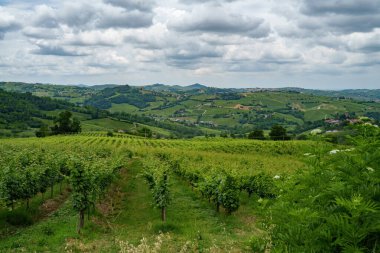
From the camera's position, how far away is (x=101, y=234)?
21.4m

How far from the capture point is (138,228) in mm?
23297

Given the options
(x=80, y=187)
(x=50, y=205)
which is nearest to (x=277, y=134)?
(x=50, y=205)

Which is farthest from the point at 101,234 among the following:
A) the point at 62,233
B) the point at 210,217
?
the point at 210,217

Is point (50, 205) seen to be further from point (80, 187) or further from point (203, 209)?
point (203, 209)

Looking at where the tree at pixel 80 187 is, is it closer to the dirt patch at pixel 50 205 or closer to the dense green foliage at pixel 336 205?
the dirt patch at pixel 50 205

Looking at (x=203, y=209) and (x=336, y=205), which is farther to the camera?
(x=203, y=209)

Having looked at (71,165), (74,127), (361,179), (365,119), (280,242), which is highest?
(365,119)

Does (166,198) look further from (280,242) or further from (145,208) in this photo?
(280,242)

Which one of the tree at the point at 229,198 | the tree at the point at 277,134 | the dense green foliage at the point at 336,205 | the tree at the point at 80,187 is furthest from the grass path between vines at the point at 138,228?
the tree at the point at 277,134

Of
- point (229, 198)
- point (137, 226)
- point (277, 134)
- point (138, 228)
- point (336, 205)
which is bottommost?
point (277, 134)

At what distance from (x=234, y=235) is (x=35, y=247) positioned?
10.9 metres

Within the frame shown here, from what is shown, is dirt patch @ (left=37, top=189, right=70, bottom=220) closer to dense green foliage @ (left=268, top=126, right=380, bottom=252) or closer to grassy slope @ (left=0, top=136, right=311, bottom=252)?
grassy slope @ (left=0, top=136, right=311, bottom=252)

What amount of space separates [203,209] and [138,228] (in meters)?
6.55

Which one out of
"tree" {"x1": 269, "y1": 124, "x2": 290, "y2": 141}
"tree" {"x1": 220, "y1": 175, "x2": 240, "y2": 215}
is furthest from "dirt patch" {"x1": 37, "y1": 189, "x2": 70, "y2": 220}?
"tree" {"x1": 269, "y1": 124, "x2": 290, "y2": 141}
